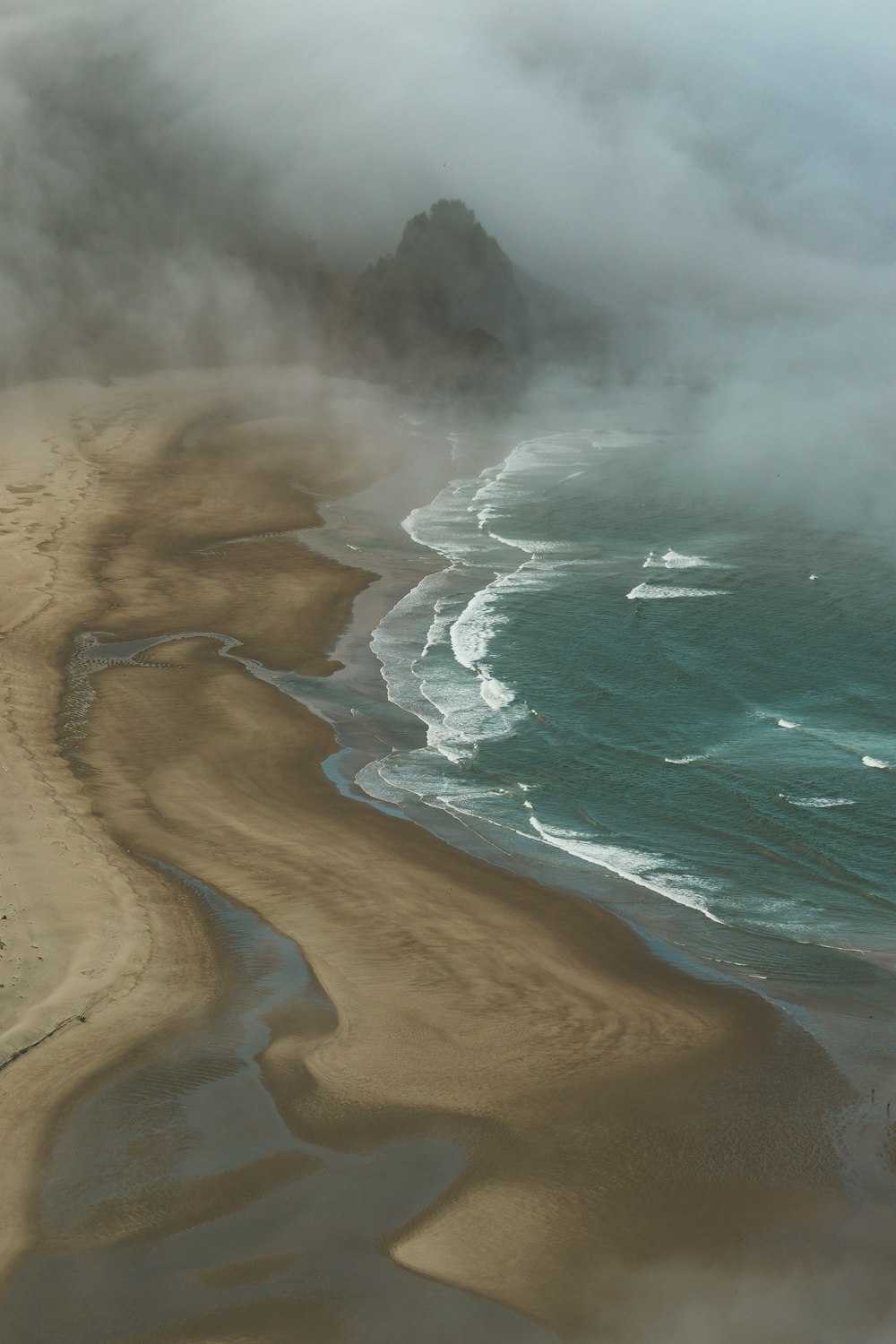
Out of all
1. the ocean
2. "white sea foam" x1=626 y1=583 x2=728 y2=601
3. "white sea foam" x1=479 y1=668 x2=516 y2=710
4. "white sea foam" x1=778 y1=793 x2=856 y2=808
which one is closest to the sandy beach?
the ocean

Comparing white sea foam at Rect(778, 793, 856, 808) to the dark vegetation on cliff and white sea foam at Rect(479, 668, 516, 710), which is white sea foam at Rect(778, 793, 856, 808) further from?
the dark vegetation on cliff

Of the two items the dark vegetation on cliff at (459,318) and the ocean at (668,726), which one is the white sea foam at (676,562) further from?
the dark vegetation on cliff at (459,318)

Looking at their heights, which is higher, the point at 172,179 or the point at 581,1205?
the point at 172,179

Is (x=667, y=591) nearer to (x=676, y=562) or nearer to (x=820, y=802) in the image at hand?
(x=676, y=562)

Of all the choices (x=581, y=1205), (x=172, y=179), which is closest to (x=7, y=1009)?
(x=581, y=1205)

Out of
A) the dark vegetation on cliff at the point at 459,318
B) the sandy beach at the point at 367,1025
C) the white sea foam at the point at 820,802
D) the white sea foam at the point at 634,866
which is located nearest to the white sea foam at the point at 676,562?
the sandy beach at the point at 367,1025

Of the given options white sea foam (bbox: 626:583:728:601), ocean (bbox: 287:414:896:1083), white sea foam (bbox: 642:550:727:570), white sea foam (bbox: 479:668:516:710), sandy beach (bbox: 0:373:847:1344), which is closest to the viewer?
sandy beach (bbox: 0:373:847:1344)

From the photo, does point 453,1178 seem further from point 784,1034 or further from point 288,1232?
point 784,1034
